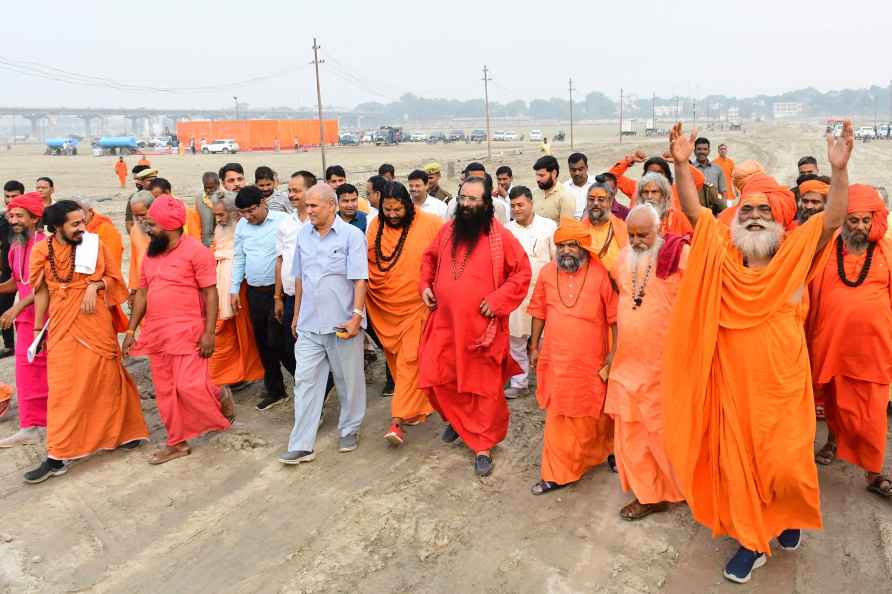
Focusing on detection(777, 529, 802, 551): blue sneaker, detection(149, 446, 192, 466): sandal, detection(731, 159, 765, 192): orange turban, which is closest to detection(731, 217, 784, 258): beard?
detection(777, 529, 802, 551): blue sneaker

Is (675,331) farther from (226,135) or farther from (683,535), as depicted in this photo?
(226,135)

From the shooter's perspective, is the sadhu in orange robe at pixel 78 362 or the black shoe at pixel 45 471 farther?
the sadhu in orange robe at pixel 78 362

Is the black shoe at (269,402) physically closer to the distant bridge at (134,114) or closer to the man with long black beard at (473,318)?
the man with long black beard at (473,318)

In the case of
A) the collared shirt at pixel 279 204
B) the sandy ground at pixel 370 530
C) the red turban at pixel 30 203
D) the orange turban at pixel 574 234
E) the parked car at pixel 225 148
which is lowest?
the sandy ground at pixel 370 530

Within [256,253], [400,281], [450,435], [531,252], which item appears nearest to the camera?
[450,435]

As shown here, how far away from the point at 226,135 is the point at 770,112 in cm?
17788

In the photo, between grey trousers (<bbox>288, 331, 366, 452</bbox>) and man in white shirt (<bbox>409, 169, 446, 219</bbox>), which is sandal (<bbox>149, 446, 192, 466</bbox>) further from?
man in white shirt (<bbox>409, 169, 446, 219</bbox>)

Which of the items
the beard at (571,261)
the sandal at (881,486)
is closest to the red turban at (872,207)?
the sandal at (881,486)

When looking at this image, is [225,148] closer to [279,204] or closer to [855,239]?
[279,204]

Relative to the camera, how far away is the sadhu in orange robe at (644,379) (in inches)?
149

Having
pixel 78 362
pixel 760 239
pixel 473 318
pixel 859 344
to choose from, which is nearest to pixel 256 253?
pixel 78 362

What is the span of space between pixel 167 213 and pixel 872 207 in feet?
13.6

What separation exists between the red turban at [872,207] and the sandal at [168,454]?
171 inches

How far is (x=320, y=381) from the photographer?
16.2 feet
